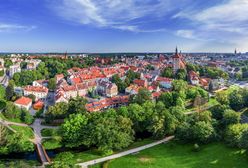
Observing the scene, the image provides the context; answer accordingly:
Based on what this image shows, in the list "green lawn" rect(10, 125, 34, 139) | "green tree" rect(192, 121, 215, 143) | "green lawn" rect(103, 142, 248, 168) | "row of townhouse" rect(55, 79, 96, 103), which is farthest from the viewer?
"row of townhouse" rect(55, 79, 96, 103)

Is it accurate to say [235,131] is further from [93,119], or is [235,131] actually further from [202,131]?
[93,119]

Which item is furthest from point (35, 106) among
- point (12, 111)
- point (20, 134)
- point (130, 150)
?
point (130, 150)

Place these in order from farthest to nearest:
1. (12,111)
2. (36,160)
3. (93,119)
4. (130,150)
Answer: (12,111) < (93,119) < (130,150) < (36,160)

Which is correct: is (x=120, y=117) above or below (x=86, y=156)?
above

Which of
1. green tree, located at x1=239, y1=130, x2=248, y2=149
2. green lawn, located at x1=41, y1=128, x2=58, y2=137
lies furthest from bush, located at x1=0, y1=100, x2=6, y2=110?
green tree, located at x1=239, y1=130, x2=248, y2=149

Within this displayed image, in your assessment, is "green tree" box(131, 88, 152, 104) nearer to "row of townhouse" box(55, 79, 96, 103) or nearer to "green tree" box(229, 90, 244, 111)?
"green tree" box(229, 90, 244, 111)

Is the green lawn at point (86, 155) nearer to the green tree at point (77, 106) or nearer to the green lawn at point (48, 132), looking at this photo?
the green lawn at point (48, 132)

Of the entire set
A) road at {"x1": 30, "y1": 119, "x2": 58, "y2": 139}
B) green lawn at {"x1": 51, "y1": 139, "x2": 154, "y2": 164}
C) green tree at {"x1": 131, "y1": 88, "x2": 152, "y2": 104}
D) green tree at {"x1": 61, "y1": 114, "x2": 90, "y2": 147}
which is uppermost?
green tree at {"x1": 131, "y1": 88, "x2": 152, "y2": 104}

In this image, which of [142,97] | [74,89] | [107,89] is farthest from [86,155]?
[107,89]
